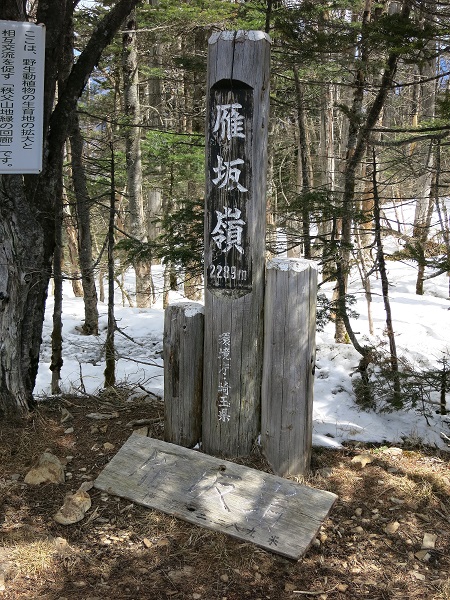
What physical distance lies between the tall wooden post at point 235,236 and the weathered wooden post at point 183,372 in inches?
4.0

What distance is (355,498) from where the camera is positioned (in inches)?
151

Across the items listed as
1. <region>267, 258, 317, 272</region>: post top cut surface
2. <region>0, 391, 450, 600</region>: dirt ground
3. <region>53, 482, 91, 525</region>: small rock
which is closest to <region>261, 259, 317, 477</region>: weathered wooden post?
<region>267, 258, 317, 272</region>: post top cut surface

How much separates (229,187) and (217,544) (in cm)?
235

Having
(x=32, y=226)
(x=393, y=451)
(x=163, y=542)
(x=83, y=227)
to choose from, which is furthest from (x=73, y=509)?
(x=83, y=227)

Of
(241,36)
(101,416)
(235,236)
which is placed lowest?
(101,416)

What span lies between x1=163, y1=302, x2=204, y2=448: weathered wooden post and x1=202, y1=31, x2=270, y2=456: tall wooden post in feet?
0.33

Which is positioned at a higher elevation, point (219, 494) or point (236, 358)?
point (236, 358)

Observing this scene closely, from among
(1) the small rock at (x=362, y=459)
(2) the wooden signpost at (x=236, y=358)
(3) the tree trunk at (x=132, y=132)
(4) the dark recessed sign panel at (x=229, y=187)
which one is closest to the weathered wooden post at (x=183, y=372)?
(2) the wooden signpost at (x=236, y=358)

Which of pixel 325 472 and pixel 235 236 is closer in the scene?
pixel 235 236

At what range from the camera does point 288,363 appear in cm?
386

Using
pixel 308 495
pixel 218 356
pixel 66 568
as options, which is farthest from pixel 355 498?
pixel 66 568

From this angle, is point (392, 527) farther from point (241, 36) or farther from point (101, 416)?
point (241, 36)

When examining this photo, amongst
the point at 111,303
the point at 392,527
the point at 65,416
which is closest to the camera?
the point at 392,527

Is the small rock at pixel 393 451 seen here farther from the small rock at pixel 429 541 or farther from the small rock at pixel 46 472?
the small rock at pixel 46 472
